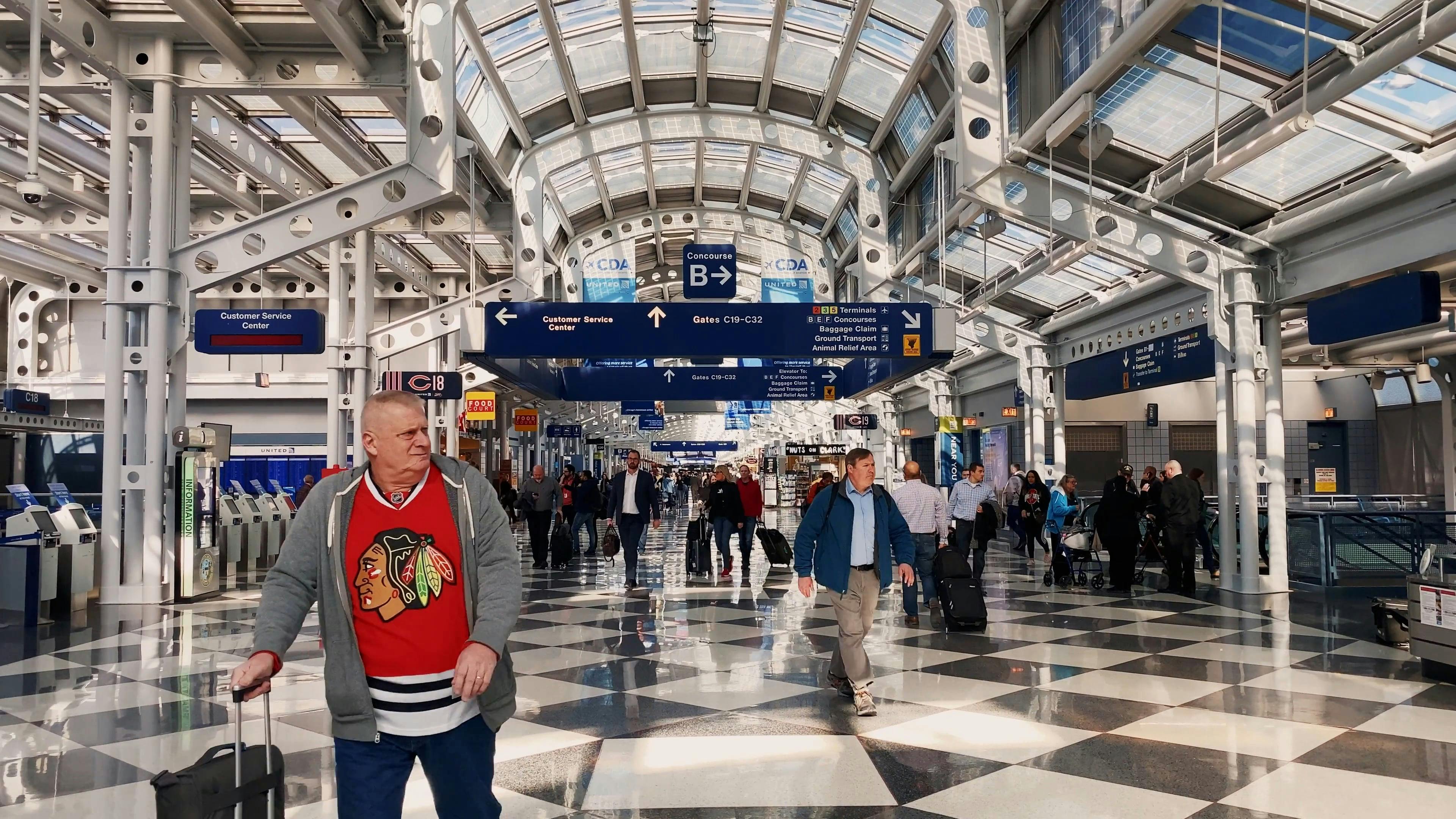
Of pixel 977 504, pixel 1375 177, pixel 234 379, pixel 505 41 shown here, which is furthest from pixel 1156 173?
pixel 234 379

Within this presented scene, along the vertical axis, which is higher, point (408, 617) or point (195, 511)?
point (408, 617)

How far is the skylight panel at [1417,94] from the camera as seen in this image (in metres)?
9.48

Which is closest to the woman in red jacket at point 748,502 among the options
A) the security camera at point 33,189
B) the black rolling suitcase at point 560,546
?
the black rolling suitcase at point 560,546

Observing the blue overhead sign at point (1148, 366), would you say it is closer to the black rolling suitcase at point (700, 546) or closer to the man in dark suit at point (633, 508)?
the black rolling suitcase at point (700, 546)

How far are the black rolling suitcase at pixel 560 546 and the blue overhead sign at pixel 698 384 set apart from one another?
14.6 feet

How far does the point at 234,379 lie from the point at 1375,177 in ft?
94.3

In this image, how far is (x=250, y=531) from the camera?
17359mm

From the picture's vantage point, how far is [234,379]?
101 ft

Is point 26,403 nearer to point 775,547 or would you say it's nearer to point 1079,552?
point 775,547

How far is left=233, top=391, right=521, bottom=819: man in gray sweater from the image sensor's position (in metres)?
2.81

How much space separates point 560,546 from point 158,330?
7.17 m

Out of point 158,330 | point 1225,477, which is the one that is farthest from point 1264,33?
point 158,330

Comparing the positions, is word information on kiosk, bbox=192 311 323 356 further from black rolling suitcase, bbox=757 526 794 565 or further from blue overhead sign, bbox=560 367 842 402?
blue overhead sign, bbox=560 367 842 402

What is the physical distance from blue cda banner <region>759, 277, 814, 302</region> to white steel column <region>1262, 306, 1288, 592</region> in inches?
331
